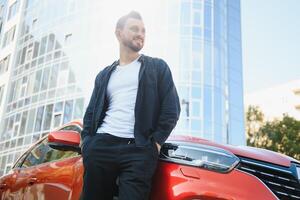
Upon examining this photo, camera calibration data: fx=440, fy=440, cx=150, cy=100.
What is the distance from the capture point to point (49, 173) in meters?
3.89

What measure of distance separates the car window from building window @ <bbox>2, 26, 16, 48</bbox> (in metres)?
29.8

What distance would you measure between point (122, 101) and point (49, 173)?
4.30 ft

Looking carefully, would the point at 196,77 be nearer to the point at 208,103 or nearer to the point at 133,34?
the point at 208,103

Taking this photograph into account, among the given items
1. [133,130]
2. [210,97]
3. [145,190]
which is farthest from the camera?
[210,97]

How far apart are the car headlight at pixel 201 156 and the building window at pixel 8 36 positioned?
32033 millimetres

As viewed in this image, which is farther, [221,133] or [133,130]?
[221,133]

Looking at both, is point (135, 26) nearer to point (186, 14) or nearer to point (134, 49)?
point (134, 49)

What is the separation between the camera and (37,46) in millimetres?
27906

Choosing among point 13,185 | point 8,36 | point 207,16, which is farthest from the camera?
point 8,36

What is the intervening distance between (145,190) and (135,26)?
1.16 m

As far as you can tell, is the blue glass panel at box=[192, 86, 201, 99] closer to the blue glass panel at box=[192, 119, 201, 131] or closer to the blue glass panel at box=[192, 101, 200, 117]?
the blue glass panel at box=[192, 101, 200, 117]

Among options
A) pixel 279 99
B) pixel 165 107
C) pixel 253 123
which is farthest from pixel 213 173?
pixel 279 99

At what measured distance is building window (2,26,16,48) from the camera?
109 feet

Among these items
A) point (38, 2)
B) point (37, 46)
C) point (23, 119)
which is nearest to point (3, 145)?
point (23, 119)
